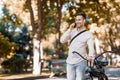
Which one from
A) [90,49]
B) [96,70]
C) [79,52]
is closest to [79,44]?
[79,52]

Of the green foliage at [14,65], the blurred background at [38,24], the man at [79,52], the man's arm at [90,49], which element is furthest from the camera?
the green foliage at [14,65]

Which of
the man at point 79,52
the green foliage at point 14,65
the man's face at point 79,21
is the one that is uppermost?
the man's face at point 79,21

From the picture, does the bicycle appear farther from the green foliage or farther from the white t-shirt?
the green foliage

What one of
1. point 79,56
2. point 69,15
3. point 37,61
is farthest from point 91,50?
point 69,15

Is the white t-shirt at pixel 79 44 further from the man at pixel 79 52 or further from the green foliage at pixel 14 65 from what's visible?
the green foliage at pixel 14 65

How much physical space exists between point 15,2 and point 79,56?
1339 inches

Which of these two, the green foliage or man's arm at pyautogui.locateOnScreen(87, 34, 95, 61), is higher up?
man's arm at pyautogui.locateOnScreen(87, 34, 95, 61)

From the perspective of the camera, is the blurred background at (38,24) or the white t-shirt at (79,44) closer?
the white t-shirt at (79,44)

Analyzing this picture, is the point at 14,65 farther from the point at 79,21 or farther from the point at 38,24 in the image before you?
the point at 79,21

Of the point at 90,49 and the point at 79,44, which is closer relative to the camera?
the point at 90,49

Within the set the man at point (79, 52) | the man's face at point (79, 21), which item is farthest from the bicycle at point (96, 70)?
the man's face at point (79, 21)

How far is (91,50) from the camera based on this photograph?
7852mm

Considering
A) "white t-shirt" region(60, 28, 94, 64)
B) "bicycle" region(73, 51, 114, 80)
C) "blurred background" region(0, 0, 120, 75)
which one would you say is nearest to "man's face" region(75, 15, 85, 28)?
"white t-shirt" region(60, 28, 94, 64)

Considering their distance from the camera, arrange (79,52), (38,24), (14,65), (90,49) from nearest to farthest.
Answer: (90,49) → (79,52) → (38,24) → (14,65)
